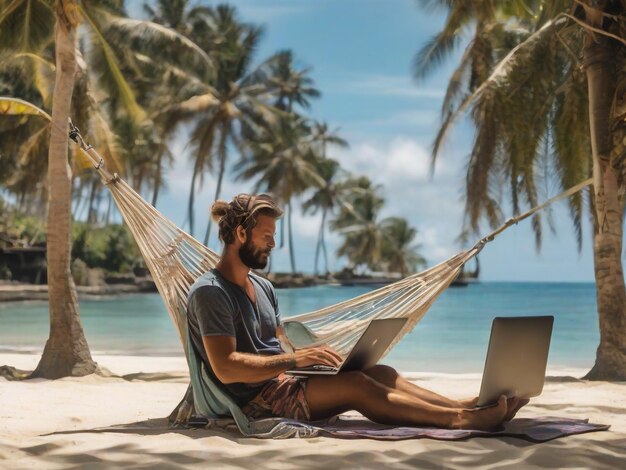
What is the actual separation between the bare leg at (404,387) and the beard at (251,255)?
0.44 metres

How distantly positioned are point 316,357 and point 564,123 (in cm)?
433

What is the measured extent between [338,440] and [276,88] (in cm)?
2288

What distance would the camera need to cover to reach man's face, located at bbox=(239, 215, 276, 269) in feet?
8.41

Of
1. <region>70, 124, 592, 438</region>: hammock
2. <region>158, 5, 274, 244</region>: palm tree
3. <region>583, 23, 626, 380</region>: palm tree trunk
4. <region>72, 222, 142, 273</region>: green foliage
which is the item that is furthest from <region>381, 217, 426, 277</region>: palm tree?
<region>70, 124, 592, 438</region>: hammock

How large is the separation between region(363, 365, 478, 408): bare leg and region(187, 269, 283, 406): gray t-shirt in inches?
11.9

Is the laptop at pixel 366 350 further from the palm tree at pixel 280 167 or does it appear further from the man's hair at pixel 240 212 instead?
the palm tree at pixel 280 167

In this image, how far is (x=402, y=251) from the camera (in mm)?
34938

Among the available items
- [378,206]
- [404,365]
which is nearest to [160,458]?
[404,365]

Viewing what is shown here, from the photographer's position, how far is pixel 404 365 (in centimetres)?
974

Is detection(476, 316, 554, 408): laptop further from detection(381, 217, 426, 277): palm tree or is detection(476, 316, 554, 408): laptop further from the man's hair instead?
detection(381, 217, 426, 277): palm tree

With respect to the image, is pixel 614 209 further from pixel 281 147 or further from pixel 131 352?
pixel 281 147

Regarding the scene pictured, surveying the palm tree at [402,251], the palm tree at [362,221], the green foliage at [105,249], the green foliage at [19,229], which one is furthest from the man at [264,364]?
the palm tree at [402,251]

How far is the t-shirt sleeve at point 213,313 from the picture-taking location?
7.97 feet

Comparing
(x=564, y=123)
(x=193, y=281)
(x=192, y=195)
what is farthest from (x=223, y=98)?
(x=193, y=281)
